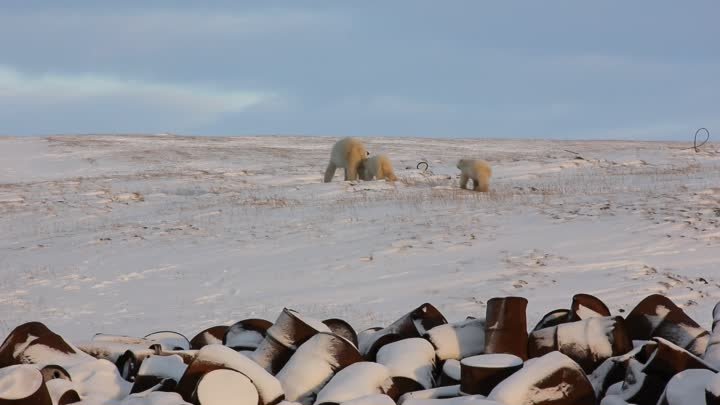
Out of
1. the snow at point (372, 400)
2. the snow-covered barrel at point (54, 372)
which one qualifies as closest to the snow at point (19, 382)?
the snow-covered barrel at point (54, 372)

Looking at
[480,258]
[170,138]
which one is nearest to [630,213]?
[480,258]

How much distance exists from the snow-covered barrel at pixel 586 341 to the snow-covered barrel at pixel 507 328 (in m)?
0.06

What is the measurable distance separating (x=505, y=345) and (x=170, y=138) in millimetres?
44956

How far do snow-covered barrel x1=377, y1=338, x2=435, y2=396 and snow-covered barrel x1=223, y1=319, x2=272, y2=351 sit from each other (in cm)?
78

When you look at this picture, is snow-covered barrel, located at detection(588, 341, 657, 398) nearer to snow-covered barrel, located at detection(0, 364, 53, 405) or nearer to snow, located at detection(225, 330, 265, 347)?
snow, located at detection(225, 330, 265, 347)

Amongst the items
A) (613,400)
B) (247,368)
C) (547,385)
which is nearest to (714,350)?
(613,400)

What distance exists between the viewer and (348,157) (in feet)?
72.7

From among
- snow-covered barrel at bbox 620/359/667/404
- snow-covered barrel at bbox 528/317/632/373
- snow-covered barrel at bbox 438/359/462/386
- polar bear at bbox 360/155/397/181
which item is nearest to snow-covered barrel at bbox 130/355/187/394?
snow-covered barrel at bbox 438/359/462/386

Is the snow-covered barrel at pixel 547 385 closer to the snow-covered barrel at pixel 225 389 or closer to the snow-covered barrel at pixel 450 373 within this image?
the snow-covered barrel at pixel 450 373

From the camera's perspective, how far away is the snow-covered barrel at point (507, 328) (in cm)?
381

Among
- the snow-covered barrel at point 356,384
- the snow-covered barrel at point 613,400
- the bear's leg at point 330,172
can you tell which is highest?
the snow-covered barrel at point 356,384

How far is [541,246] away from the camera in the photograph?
10414 millimetres

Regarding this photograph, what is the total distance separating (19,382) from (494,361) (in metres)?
1.87

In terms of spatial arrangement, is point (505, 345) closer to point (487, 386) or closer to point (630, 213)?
point (487, 386)
